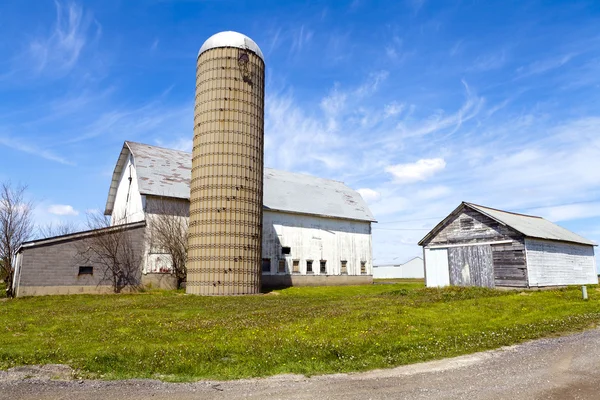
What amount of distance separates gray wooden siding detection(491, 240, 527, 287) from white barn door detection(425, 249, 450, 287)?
356cm

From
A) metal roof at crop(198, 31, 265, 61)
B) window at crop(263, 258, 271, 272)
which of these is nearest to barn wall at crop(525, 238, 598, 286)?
window at crop(263, 258, 271, 272)

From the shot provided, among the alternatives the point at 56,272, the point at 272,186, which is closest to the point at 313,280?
the point at 272,186

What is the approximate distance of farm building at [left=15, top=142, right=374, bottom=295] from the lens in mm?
29750

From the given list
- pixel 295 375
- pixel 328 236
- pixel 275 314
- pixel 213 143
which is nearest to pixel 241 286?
pixel 213 143

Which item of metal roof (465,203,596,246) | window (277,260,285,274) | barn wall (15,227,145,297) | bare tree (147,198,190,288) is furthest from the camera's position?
window (277,260,285,274)

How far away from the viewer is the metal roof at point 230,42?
3219cm

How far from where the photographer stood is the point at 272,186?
44406 mm

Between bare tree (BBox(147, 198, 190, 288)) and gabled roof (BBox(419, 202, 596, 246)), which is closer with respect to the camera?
gabled roof (BBox(419, 202, 596, 246))

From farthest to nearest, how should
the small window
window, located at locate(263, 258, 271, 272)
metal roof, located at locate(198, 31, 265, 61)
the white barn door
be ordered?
window, located at locate(263, 258, 271, 272), metal roof, located at locate(198, 31, 265, 61), the white barn door, the small window

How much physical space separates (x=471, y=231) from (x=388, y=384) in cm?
2405

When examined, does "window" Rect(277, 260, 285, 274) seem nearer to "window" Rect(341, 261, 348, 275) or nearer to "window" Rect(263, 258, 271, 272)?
"window" Rect(263, 258, 271, 272)

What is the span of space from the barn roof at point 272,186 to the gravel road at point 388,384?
28165mm

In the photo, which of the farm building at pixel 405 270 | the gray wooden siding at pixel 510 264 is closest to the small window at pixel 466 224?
the gray wooden siding at pixel 510 264

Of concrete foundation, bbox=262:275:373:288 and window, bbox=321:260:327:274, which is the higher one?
window, bbox=321:260:327:274
